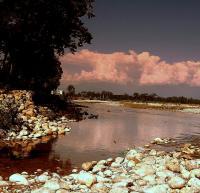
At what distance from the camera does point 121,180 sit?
14.6 m

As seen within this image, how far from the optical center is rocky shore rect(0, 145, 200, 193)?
13523 mm

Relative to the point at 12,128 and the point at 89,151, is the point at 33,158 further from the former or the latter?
the point at 12,128

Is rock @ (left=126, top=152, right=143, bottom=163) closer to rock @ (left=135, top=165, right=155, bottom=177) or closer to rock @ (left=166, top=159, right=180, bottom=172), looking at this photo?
rock @ (left=135, top=165, right=155, bottom=177)

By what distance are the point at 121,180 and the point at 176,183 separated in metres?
1.94

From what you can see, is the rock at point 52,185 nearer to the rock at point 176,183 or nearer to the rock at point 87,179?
the rock at point 87,179

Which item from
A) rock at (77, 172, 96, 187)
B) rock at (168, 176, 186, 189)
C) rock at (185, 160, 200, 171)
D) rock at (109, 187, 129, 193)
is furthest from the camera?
rock at (185, 160, 200, 171)

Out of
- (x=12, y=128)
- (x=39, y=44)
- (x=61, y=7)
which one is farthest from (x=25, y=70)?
(x=12, y=128)

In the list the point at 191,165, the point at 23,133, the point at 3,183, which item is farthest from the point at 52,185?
the point at 23,133

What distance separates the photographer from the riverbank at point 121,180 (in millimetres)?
13531

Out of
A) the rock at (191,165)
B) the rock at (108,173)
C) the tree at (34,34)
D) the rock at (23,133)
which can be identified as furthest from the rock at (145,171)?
the tree at (34,34)

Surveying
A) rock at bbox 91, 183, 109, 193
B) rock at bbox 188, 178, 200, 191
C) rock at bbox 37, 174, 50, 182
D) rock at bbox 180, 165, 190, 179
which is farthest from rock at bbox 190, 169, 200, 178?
rock at bbox 37, 174, 50, 182

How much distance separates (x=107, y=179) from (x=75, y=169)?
2.86m

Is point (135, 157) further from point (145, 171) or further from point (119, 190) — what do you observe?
point (119, 190)

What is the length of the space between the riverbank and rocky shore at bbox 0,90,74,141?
33.5 feet
